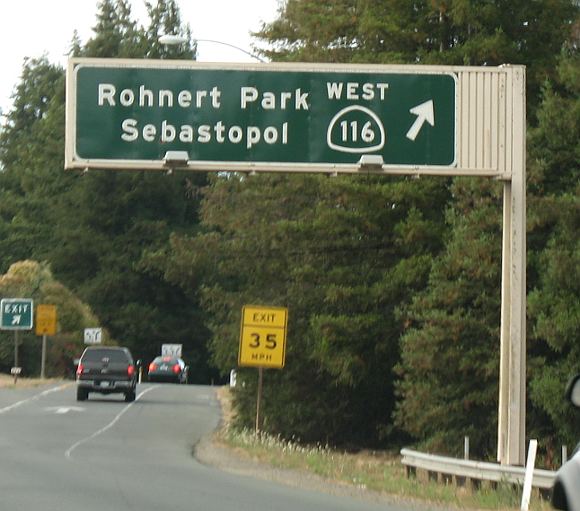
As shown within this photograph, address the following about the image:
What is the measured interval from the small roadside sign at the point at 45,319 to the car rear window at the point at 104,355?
55.5ft

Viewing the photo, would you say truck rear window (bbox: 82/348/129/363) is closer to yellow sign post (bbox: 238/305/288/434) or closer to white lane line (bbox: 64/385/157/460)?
white lane line (bbox: 64/385/157/460)

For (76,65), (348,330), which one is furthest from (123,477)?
(348,330)

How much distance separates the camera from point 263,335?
2883cm

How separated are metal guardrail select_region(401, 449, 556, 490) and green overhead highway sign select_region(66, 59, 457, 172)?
4170mm

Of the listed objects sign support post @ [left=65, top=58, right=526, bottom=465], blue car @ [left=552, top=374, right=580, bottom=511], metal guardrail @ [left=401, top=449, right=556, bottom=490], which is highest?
sign support post @ [left=65, top=58, right=526, bottom=465]

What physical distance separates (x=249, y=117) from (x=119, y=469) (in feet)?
17.3

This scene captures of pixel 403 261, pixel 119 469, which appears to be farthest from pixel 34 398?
pixel 119 469

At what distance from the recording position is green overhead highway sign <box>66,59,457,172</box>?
65.2 feet

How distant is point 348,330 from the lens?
30312 millimetres

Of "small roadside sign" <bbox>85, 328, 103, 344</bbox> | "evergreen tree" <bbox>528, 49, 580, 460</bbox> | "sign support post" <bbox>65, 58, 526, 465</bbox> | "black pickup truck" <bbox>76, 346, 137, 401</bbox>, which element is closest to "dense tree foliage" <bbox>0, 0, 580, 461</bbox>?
"evergreen tree" <bbox>528, 49, 580, 460</bbox>

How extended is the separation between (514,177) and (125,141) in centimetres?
550

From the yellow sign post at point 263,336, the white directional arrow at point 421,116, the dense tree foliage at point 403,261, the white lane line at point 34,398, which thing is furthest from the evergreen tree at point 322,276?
the white directional arrow at point 421,116

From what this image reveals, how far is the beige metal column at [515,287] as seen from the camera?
19969 mm

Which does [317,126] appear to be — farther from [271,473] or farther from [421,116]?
[271,473]
